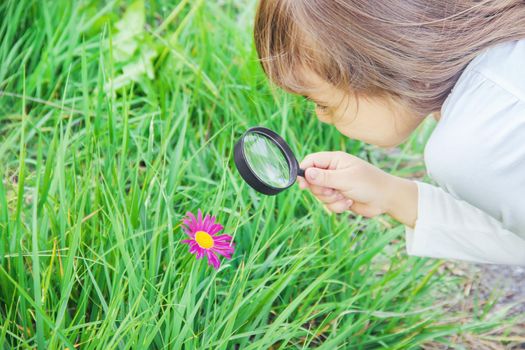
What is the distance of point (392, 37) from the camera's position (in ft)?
5.05

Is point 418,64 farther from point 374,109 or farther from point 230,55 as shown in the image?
point 230,55

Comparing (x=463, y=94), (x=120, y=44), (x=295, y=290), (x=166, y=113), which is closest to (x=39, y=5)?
(x=120, y=44)

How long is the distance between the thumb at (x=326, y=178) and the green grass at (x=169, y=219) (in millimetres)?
115

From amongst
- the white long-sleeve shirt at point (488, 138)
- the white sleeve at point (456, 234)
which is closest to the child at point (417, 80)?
the white long-sleeve shirt at point (488, 138)

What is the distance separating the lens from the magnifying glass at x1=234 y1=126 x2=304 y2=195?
61.3 inches

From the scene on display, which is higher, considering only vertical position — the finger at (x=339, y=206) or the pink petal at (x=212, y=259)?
the pink petal at (x=212, y=259)

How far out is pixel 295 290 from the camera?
1.86m


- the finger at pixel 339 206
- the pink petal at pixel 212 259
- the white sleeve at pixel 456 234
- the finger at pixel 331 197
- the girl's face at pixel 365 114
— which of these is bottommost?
the white sleeve at pixel 456 234

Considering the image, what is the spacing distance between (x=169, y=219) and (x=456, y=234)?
717 mm

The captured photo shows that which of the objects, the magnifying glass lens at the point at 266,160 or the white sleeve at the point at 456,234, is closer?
the magnifying glass lens at the point at 266,160

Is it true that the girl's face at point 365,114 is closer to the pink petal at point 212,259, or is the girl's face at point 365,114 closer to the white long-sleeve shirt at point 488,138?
the white long-sleeve shirt at point 488,138

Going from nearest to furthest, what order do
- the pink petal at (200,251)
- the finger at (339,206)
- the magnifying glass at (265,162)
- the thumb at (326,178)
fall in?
the pink petal at (200,251) < the magnifying glass at (265,162) < the thumb at (326,178) < the finger at (339,206)

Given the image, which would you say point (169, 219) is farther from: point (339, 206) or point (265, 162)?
point (339, 206)

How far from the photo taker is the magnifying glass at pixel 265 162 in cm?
156
